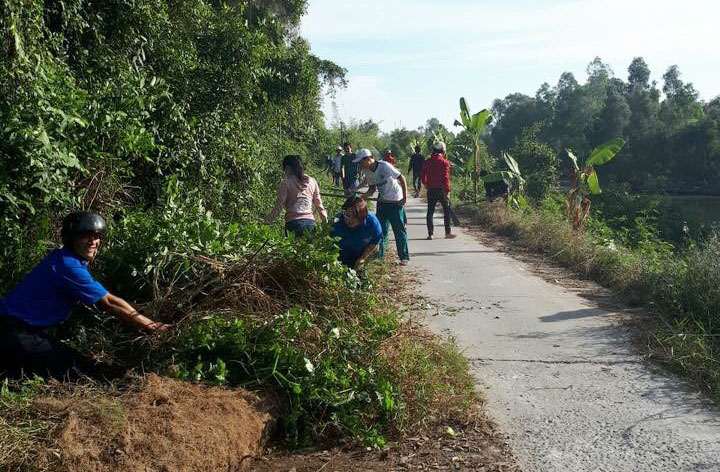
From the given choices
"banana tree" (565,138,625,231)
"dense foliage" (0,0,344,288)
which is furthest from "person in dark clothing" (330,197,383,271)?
"banana tree" (565,138,625,231)

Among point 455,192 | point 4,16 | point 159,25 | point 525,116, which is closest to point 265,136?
point 159,25

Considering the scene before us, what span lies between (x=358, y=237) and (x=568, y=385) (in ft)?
7.75

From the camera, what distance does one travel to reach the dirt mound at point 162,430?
129 inches

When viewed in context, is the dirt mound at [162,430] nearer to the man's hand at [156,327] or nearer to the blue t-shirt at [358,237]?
the man's hand at [156,327]

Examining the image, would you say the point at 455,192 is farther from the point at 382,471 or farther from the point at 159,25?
the point at 382,471

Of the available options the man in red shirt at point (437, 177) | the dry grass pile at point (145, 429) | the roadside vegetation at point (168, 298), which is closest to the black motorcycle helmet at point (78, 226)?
the roadside vegetation at point (168, 298)

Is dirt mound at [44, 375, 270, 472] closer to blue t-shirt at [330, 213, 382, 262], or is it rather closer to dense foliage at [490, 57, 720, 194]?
blue t-shirt at [330, 213, 382, 262]

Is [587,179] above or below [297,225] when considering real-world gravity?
above

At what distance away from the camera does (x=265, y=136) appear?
12.7 m

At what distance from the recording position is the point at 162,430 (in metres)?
3.51

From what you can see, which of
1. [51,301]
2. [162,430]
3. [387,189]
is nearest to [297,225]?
[387,189]

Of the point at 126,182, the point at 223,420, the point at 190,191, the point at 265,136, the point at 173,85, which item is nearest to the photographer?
the point at 223,420

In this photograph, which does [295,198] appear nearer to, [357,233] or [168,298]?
[357,233]

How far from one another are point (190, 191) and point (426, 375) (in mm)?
3879
